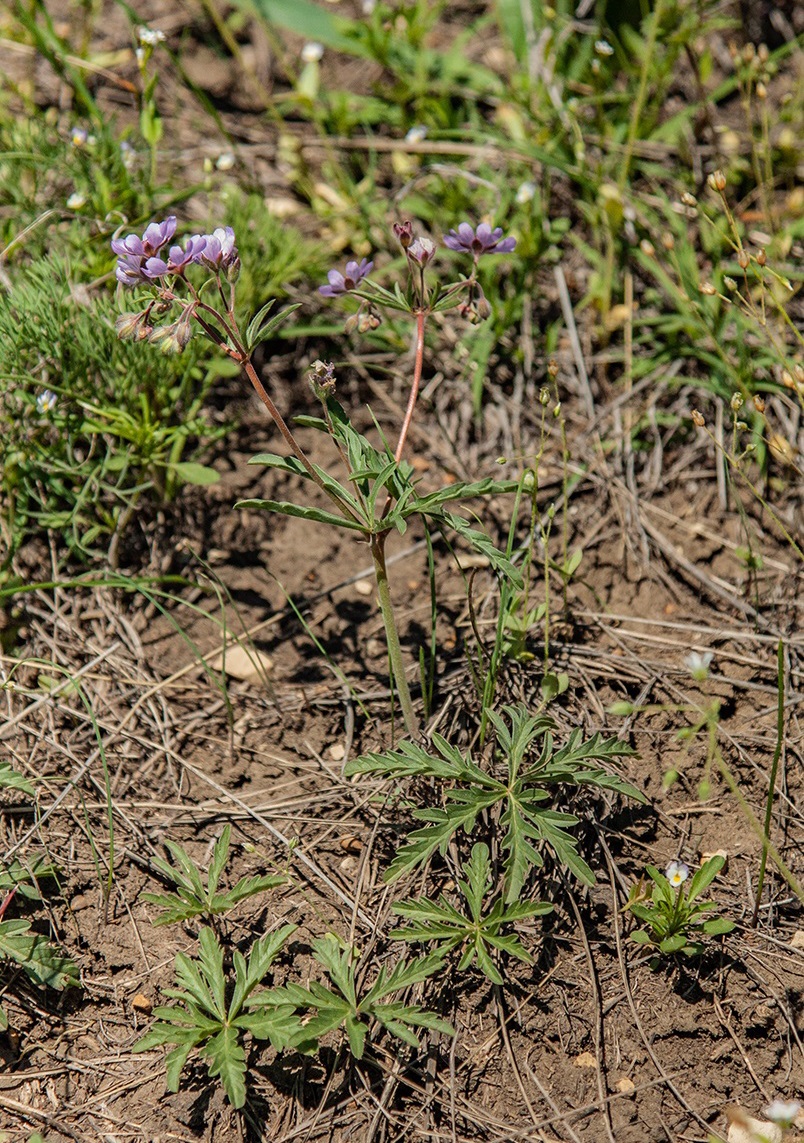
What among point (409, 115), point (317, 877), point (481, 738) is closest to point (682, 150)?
point (409, 115)

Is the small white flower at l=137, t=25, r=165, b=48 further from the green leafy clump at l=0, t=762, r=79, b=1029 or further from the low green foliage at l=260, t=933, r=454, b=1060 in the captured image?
the low green foliage at l=260, t=933, r=454, b=1060

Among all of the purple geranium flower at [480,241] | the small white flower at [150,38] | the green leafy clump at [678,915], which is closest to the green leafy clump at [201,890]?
the green leafy clump at [678,915]

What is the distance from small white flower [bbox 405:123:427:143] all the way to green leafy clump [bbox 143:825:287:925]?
2547mm

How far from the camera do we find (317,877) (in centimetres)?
230

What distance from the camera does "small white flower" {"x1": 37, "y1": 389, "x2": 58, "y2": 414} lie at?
8.71ft

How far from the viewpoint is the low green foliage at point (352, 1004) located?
6.30 ft

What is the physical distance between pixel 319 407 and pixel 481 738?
1.37m

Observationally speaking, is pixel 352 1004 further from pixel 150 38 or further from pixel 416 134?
pixel 416 134

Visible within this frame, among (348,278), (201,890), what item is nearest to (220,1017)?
(201,890)

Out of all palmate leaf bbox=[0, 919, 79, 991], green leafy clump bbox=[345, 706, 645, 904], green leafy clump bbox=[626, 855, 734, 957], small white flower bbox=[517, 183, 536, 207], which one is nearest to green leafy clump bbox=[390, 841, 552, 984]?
green leafy clump bbox=[345, 706, 645, 904]

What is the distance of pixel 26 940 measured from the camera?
2.14 m

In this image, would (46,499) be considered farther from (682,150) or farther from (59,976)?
(682,150)

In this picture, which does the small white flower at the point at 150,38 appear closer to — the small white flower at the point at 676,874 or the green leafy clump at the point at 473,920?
the green leafy clump at the point at 473,920

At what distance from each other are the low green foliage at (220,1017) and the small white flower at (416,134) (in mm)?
2737
